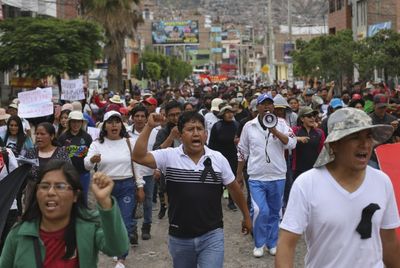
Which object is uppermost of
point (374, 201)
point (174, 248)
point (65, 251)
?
point (374, 201)

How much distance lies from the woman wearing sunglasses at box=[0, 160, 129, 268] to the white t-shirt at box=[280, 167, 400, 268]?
33.4 inches

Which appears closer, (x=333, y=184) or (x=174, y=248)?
(x=333, y=184)

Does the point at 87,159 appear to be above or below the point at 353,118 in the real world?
below

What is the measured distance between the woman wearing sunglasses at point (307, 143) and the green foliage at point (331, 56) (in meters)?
20.1

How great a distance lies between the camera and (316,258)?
11.5 feet

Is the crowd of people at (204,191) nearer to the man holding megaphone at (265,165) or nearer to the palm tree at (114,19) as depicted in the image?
the man holding megaphone at (265,165)

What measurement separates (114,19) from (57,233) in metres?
31.6

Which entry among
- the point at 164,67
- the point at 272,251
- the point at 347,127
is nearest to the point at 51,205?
the point at 347,127

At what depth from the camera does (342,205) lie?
3.39 metres

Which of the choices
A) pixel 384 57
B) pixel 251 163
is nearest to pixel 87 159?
pixel 251 163

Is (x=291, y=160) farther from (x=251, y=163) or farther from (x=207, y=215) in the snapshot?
(x=207, y=215)

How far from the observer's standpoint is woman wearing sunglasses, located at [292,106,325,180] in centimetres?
902

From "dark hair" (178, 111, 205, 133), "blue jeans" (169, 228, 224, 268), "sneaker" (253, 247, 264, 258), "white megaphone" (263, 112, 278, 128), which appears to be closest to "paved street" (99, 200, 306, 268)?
"sneaker" (253, 247, 264, 258)

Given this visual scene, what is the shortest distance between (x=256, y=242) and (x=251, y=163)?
2.99 feet
